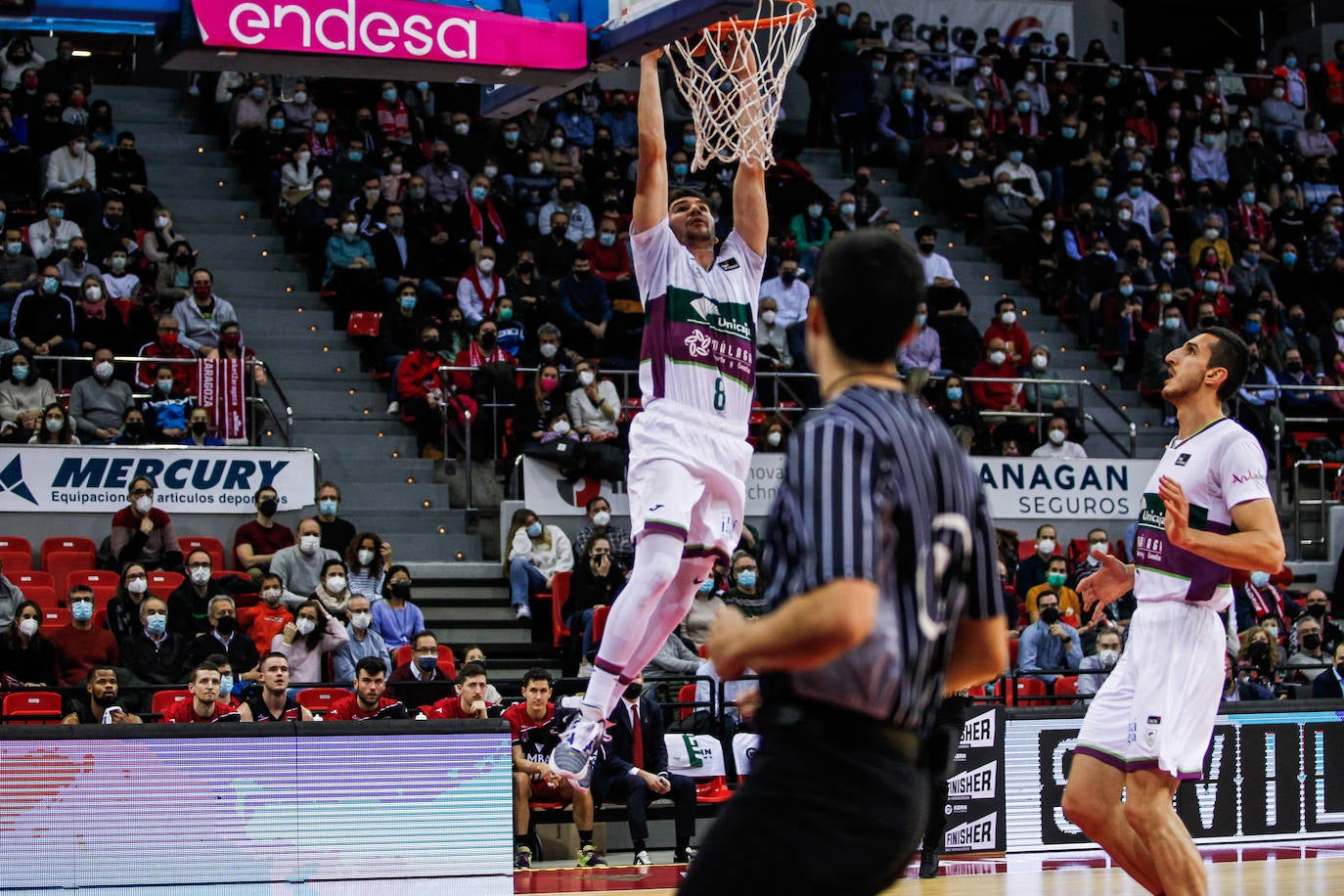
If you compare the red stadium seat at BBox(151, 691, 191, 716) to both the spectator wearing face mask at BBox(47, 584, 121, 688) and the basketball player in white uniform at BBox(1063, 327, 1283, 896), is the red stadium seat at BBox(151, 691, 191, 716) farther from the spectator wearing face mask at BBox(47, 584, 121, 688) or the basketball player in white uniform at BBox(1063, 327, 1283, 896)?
the basketball player in white uniform at BBox(1063, 327, 1283, 896)

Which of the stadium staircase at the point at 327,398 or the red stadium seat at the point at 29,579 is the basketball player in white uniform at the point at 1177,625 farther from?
the red stadium seat at the point at 29,579

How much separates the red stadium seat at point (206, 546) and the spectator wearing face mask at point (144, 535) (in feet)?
0.56

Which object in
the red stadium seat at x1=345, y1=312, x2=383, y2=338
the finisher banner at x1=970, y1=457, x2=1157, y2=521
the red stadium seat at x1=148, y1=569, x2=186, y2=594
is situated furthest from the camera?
the red stadium seat at x1=345, y1=312, x2=383, y2=338

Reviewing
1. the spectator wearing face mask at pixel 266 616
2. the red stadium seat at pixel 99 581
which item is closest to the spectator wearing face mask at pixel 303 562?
the spectator wearing face mask at pixel 266 616

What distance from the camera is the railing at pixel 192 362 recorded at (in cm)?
1714

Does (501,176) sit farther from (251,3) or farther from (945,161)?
(251,3)

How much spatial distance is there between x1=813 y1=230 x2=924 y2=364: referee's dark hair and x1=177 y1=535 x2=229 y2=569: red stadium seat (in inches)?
514

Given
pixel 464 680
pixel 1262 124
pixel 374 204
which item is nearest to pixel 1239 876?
pixel 464 680

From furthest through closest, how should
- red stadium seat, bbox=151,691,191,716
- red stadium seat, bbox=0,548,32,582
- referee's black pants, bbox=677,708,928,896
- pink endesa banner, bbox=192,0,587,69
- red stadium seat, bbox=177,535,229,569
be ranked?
red stadium seat, bbox=177,535,229,569
red stadium seat, bbox=0,548,32,582
red stadium seat, bbox=151,691,191,716
pink endesa banner, bbox=192,0,587,69
referee's black pants, bbox=677,708,928,896

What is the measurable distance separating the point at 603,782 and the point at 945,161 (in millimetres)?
14666

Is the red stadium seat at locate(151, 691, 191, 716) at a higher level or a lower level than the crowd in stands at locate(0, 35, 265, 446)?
lower

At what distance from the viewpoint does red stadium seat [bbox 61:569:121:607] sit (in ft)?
49.3

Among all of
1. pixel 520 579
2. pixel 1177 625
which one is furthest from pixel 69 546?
pixel 1177 625

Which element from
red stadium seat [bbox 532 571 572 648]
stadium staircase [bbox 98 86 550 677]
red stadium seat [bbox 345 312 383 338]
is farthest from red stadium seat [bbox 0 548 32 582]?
red stadium seat [bbox 345 312 383 338]
